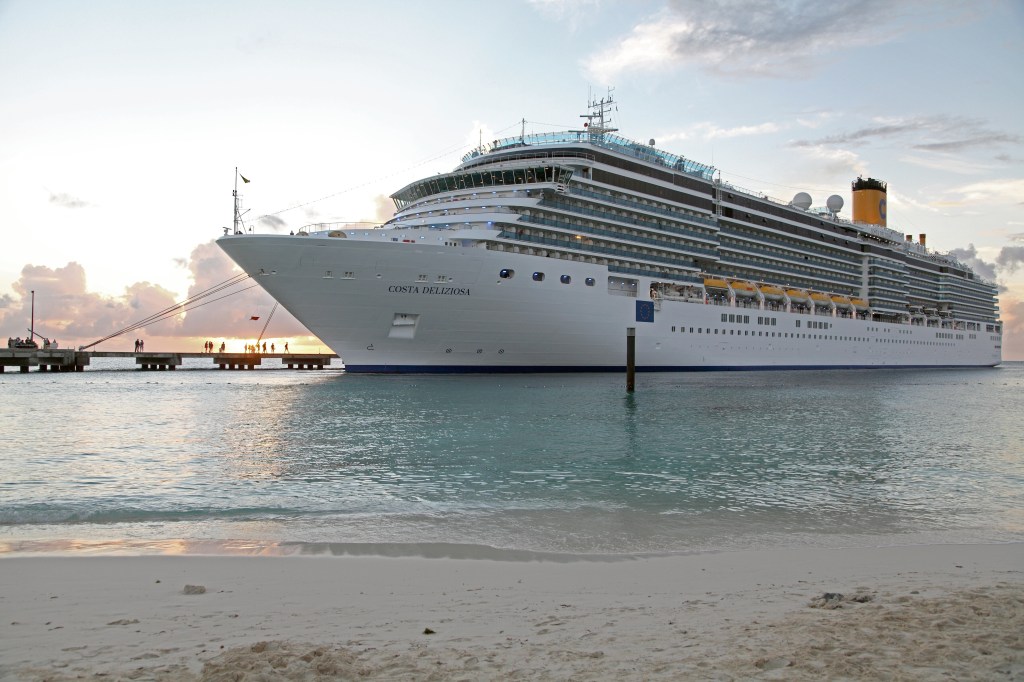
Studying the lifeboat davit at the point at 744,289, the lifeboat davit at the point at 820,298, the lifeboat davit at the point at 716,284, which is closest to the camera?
the lifeboat davit at the point at 716,284

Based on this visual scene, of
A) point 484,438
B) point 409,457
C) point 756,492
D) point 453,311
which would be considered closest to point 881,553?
point 756,492

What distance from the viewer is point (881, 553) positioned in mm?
7562

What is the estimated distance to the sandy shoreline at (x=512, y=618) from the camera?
164 inches

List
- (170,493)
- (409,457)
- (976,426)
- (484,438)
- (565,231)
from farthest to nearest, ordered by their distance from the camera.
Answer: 1. (565,231)
2. (976,426)
3. (484,438)
4. (409,457)
5. (170,493)

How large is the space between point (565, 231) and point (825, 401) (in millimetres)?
17469

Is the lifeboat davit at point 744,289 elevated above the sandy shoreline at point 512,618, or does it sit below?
above

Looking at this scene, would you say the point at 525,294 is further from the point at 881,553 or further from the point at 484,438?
the point at 881,553

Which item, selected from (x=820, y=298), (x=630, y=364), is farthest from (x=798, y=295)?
(x=630, y=364)

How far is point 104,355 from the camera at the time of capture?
2474 inches

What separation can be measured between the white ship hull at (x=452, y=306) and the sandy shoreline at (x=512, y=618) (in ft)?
89.2

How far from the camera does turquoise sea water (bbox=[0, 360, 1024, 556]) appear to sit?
28.4 ft

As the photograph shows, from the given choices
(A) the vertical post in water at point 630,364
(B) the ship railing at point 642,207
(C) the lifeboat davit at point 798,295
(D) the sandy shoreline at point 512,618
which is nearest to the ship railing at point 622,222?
(B) the ship railing at point 642,207

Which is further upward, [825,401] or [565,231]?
[565,231]

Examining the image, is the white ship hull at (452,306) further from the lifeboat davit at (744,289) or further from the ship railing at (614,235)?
the lifeboat davit at (744,289)
